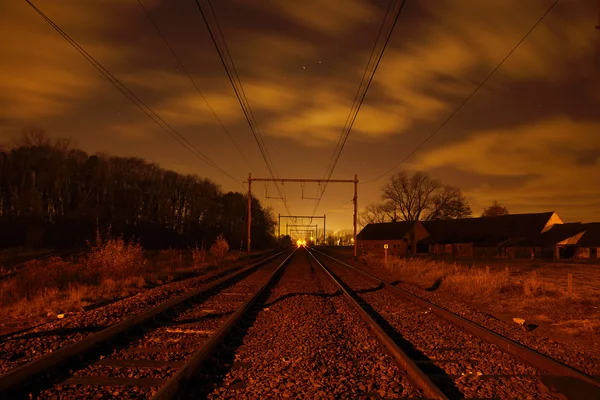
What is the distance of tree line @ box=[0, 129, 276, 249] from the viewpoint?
57938 mm

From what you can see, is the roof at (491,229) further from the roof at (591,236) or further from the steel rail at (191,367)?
the steel rail at (191,367)

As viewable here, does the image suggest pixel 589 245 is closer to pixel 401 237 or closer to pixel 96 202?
pixel 401 237

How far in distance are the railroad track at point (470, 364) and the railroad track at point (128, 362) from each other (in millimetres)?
3093

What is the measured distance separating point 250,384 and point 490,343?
4.93 metres

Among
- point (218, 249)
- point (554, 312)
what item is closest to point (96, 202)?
point (218, 249)

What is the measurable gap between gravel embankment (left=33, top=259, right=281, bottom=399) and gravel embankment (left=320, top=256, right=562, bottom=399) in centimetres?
381

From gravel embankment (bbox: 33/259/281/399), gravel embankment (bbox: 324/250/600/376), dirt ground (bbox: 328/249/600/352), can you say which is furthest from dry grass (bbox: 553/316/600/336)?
gravel embankment (bbox: 33/259/281/399)

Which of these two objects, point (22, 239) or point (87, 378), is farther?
point (22, 239)

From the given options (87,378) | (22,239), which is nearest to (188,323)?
(87,378)

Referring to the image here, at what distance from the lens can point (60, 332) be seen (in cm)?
786

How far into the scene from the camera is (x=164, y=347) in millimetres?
7141

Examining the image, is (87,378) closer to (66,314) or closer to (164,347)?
(164,347)

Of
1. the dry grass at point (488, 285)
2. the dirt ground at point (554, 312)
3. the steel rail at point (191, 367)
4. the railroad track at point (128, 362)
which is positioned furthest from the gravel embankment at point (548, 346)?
the railroad track at point (128, 362)

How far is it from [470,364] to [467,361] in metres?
0.17
